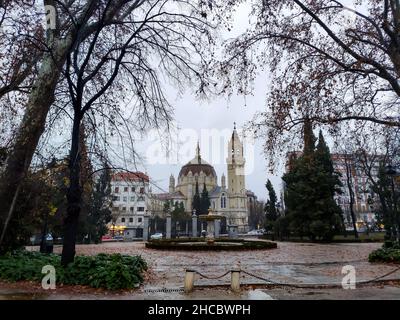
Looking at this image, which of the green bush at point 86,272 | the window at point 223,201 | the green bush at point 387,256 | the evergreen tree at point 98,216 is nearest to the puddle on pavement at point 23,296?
the green bush at point 86,272

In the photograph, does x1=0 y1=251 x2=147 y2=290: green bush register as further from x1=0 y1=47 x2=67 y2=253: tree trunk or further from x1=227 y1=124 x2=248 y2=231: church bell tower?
x1=227 y1=124 x2=248 y2=231: church bell tower

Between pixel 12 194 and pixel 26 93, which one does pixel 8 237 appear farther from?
pixel 26 93

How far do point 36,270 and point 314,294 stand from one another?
25.4 feet

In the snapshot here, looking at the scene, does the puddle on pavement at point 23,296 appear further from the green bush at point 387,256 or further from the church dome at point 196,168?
the church dome at point 196,168

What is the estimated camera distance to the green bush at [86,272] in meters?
9.19

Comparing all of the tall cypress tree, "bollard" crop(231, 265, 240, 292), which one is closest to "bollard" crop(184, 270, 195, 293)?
"bollard" crop(231, 265, 240, 292)

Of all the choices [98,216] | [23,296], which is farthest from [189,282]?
[98,216]

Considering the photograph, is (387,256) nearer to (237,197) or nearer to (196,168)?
(237,197)

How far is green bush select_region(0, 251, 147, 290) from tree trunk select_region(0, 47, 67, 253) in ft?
7.80

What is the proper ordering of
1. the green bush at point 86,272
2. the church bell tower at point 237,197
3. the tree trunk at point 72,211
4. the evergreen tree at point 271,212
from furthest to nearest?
the church bell tower at point 237,197, the evergreen tree at point 271,212, the tree trunk at point 72,211, the green bush at point 86,272

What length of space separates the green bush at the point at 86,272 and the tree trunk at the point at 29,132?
7.80 ft

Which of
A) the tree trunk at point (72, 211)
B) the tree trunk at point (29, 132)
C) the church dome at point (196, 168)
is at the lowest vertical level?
the tree trunk at point (72, 211)

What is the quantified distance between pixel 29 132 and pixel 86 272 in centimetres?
510
